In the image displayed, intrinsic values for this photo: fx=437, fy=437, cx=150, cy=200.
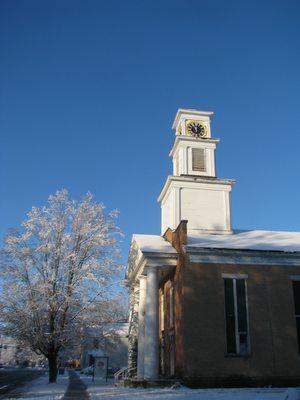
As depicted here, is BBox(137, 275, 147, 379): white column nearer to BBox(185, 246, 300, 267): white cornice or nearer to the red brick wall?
the red brick wall

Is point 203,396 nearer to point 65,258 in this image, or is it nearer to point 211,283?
point 211,283

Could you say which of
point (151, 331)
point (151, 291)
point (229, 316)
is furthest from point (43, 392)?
point (229, 316)

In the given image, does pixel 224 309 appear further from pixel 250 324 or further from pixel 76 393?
pixel 76 393

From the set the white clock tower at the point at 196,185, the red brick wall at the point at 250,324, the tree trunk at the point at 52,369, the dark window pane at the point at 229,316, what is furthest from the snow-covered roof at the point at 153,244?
the tree trunk at the point at 52,369

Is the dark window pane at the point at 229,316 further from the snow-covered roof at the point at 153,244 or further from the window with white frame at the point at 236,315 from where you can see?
the snow-covered roof at the point at 153,244

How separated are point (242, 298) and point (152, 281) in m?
5.05

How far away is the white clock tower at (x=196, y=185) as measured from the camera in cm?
3203

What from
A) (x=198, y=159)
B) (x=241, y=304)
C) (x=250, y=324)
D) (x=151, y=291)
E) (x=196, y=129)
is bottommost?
(x=250, y=324)

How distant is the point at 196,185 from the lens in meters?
32.8

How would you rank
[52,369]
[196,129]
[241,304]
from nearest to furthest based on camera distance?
1. [241,304]
2. [52,369]
3. [196,129]

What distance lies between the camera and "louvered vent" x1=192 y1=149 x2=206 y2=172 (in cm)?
3431

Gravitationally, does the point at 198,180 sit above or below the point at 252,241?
above

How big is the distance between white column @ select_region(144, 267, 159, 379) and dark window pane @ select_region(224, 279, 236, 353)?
3880 mm

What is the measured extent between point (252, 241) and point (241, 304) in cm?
532
